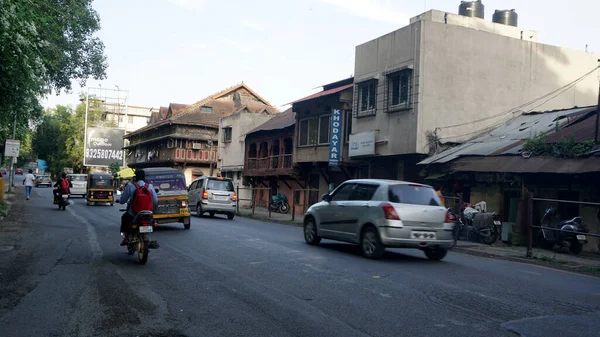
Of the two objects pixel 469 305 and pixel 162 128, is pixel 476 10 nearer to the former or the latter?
pixel 469 305

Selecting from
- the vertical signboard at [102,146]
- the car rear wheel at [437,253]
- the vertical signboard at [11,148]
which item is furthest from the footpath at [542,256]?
the vertical signboard at [102,146]

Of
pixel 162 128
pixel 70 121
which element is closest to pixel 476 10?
pixel 162 128

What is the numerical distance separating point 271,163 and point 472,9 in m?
17.1

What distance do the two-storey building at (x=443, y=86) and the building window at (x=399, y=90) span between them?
45 mm

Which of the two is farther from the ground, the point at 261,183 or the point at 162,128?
the point at 162,128

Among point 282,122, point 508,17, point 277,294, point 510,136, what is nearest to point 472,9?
point 508,17

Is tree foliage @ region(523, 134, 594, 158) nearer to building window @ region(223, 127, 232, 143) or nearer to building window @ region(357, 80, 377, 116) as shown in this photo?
building window @ region(357, 80, 377, 116)

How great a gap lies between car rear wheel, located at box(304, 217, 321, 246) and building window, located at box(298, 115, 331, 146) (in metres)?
17.9

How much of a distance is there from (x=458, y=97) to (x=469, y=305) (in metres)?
19.1

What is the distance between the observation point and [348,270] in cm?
970

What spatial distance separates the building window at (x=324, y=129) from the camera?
3186 centimetres

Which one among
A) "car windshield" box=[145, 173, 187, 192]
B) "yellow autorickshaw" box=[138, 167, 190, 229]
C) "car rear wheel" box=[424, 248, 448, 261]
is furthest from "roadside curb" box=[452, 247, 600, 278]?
"car windshield" box=[145, 173, 187, 192]

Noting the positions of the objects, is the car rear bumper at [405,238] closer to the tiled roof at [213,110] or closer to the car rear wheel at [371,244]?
the car rear wheel at [371,244]

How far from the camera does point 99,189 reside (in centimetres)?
3216
